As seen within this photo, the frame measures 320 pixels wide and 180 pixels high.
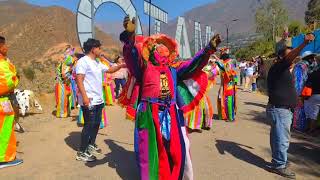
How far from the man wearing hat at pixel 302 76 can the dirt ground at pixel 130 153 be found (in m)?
0.55

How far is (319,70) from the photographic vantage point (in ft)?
26.4

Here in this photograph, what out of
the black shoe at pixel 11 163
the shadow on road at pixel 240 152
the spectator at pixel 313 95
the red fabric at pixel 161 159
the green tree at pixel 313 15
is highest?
the green tree at pixel 313 15

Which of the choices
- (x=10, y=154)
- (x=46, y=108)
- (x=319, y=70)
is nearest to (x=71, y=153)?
(x=10, y=154)

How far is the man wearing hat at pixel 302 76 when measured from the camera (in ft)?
29.1

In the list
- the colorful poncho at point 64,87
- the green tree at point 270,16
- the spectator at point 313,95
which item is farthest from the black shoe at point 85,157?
the green tree at point 270,16

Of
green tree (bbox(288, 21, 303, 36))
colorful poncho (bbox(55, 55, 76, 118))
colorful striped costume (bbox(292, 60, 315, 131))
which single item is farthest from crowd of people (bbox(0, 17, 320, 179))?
green tree (bbox(288, 21, 303, 36))

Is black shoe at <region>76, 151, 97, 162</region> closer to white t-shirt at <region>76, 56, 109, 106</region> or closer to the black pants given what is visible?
the black pants

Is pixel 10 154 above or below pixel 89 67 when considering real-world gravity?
below

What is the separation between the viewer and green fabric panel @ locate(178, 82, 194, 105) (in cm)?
Answer: 543

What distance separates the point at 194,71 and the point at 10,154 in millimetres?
3261

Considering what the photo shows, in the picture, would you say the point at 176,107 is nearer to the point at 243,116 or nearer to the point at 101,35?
the point at 243,116

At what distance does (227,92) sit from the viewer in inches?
407

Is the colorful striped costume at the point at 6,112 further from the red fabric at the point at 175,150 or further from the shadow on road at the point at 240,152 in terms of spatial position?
the shadow on road at the point at 240,152

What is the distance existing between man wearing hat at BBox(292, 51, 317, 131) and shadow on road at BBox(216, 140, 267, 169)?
206cm
